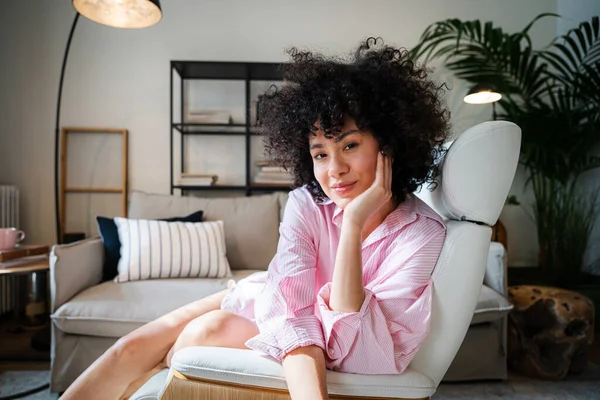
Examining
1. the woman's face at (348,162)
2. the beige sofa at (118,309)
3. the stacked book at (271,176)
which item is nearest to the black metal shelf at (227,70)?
the stacked book at (271,176)

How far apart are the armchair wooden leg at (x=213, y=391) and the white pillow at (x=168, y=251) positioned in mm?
1313

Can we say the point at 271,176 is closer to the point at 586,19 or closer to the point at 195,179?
the point at 195,179

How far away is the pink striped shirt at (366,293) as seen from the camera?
79cm

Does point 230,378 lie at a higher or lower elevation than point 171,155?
lower

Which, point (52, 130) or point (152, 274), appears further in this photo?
point (52, 130)

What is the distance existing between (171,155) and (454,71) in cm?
225

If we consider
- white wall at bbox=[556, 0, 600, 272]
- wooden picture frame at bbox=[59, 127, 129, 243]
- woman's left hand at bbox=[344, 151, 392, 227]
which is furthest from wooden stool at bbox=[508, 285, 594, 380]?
wooden picture frame at bbox=[59, 127, 129, 243]

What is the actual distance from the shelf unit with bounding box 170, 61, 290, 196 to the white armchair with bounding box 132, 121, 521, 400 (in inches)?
81.9

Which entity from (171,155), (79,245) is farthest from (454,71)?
(79,245)

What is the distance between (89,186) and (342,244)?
107 inches

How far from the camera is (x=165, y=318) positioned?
44.0 inches

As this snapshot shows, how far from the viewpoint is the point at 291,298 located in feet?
2.81

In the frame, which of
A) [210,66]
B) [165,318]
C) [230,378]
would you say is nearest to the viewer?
[230,378]

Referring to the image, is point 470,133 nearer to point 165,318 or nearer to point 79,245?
point 165,318
